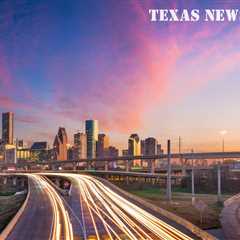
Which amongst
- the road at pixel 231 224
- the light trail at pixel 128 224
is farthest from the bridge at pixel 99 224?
the road at pixel 231 224

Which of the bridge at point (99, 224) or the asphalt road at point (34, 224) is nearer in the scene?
the asphalt road at point (34, 224)

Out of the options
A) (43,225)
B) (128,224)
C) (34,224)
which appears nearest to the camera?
(43,225)

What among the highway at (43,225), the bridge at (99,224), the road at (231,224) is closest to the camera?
the highway at (43,225)

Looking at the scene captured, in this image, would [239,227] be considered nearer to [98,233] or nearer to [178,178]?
[98,233]

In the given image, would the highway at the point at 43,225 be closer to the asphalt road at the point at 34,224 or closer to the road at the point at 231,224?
the asphalt road at the point at 34,224

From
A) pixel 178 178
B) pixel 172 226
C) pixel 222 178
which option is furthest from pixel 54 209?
pixel 178 178

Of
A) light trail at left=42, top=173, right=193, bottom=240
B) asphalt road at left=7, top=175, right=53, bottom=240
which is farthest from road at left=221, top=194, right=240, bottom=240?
asphalt road at left=7, top=175, right=53, bottom=240

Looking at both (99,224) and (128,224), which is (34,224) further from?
(128,224)

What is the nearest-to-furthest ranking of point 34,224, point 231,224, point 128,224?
point 34,224 < point 128,224 < point 231,224

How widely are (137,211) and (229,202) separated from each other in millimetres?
36257

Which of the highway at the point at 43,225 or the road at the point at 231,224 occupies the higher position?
the highway at the point at 43,225

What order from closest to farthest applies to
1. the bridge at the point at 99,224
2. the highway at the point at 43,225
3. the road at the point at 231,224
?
the highway at the point at 43,225 < the bridge at the point at 99,224 < the road at the point at 231,224

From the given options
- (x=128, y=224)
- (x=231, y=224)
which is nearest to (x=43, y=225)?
(x=128, y=224)

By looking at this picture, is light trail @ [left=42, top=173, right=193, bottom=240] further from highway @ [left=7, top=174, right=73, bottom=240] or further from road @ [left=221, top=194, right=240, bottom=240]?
road @ [left=221, top=194, right=240, bottom=240]
